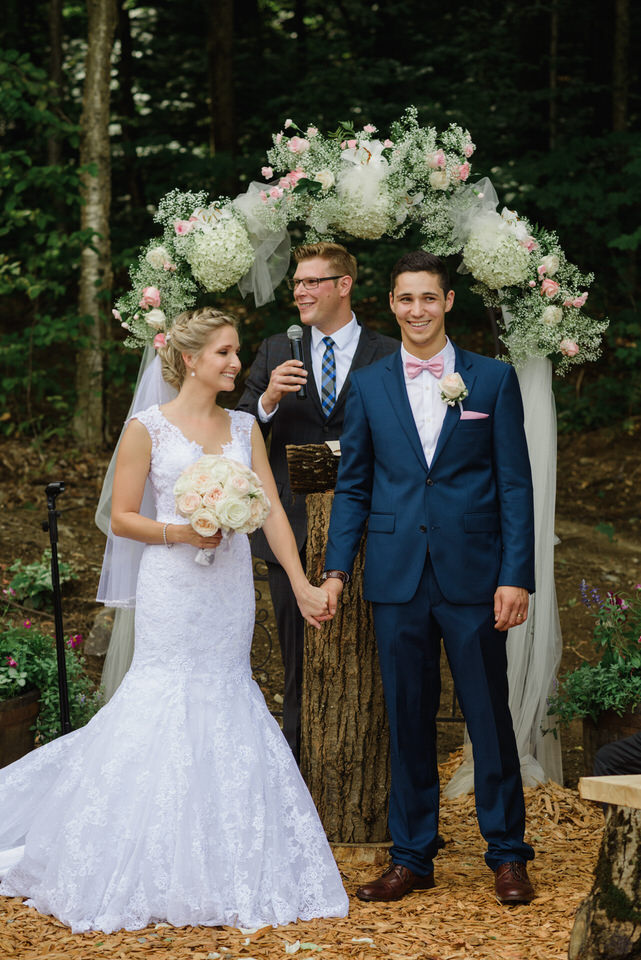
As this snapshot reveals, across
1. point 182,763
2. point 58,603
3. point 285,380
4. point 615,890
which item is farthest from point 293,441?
point 615,890

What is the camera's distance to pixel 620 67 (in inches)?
491

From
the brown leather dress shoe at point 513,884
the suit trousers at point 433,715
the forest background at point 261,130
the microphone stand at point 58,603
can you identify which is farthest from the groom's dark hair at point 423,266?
the forest background at point 261,130

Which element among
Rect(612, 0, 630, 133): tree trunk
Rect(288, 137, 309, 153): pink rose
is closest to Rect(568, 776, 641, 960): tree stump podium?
Rect(288, 137, 309, 153): pink rose

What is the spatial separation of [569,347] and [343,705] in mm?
1851

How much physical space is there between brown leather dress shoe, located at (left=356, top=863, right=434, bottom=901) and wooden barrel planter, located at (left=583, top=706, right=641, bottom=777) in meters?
1.40

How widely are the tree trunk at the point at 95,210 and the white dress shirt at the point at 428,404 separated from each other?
6.01 metres

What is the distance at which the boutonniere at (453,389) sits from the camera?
3840mm

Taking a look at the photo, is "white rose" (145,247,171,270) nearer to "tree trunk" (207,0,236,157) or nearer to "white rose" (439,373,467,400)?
"white rose" (439,373,467,400)

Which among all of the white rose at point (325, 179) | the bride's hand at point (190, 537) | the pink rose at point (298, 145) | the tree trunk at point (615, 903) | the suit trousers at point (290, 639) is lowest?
the tree trunk at point (615, 903)

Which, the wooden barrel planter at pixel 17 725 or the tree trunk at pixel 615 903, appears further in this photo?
the wooden barrel planter at pixel 17 725

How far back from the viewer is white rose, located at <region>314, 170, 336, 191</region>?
4.67 m

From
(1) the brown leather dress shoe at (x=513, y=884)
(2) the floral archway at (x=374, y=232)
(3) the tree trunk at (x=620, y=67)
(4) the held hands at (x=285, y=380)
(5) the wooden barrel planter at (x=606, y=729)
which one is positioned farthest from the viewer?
(3) the tree trunk at (x=620, y=67)

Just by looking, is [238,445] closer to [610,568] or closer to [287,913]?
[287,913]

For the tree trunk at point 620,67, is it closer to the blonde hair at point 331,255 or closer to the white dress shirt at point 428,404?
the blonde hair at point 331,255
